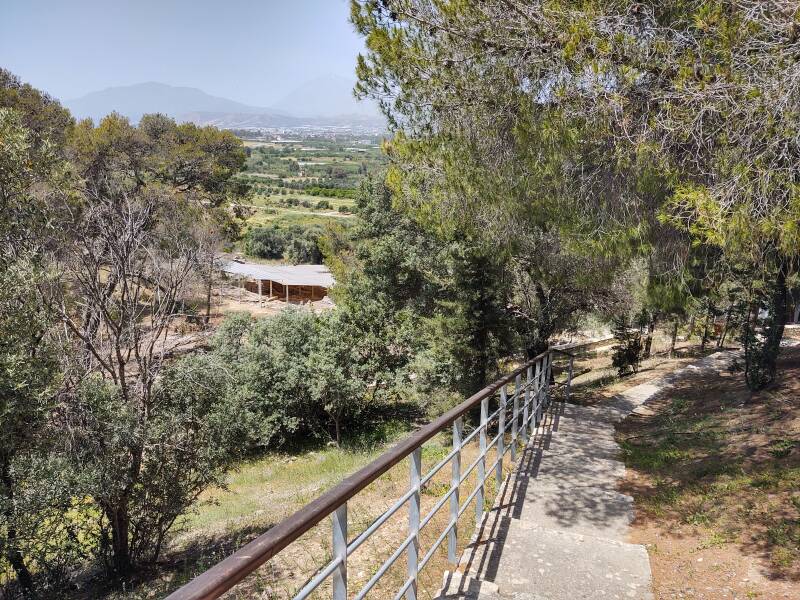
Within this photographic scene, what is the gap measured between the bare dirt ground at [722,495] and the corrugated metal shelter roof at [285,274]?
25.1m

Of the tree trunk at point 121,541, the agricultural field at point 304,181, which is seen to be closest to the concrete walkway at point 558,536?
the tree trunk at point 121,541

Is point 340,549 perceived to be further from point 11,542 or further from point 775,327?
point 775,327

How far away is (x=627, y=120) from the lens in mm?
5035

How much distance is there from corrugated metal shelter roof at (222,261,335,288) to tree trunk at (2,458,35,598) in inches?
955

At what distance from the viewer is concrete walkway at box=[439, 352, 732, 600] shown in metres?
3.36

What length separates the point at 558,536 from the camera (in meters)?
4.05

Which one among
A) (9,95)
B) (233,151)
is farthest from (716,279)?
(233,151)

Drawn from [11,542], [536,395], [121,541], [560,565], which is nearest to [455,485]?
[560,565]

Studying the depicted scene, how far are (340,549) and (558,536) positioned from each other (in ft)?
8.70

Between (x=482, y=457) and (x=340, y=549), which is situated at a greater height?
(x=340, y=549)

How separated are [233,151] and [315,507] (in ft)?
85.3

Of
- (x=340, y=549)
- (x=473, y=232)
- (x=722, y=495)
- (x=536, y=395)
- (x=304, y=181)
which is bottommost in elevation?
(x=722, y=495)

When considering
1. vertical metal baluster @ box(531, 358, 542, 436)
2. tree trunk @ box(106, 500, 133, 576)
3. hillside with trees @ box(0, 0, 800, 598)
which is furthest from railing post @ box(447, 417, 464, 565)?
tree trunk @ box(106, 500, 133, 576)

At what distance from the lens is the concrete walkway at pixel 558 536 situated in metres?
3.36
